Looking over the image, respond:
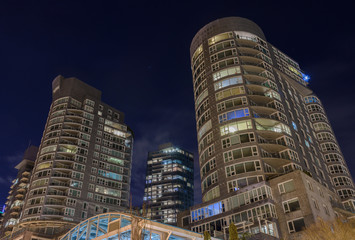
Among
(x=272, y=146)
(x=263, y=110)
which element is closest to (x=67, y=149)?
(x=263, y=110)

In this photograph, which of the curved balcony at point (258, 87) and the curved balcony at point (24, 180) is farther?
the curved balcony at point (24, 180)

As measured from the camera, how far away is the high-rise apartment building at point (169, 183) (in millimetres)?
166125

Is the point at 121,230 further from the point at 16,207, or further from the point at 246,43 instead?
the point at 16,207

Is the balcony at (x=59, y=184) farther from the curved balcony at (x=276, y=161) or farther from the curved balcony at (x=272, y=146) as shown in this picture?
the curved balcony at (x=276, y=161)

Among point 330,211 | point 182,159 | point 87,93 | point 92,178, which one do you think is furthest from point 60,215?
point 182,159

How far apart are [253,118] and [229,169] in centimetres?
1308

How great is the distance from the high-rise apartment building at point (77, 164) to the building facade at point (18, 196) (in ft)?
89.9

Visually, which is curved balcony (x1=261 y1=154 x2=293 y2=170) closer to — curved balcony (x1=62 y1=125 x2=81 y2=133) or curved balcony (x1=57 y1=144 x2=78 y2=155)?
curved balcony (x1=57 y1=144 x2=78 y2=155)

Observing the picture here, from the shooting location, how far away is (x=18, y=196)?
11712 centimetres

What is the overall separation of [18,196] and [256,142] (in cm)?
9972

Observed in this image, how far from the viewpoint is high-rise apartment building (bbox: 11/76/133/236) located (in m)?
84.9

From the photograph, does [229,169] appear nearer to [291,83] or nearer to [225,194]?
[225,194]

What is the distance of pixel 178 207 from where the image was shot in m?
166

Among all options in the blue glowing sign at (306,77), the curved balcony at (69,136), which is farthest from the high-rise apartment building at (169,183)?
the blue glowing sign at (306,77)
